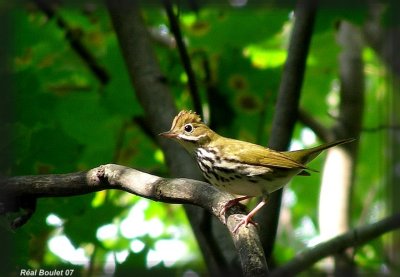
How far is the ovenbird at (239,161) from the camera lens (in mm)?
3098

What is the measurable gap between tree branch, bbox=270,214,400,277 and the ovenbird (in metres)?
0.30

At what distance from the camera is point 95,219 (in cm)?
312

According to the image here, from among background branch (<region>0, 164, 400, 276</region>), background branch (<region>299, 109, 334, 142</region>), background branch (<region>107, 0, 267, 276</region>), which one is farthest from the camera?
background branch (<region>299, 109, 334, 142</region>)

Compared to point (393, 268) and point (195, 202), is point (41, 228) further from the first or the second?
point (393, 268)

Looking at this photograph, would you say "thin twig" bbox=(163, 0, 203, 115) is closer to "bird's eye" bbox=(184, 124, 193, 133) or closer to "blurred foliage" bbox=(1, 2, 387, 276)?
"bird's eye" bbox=(184, 124, 193, 133)

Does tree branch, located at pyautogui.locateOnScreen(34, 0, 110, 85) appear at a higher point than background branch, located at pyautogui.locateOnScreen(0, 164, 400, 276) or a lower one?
lower

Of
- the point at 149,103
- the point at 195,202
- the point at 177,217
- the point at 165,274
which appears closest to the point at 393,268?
the point at 165,274

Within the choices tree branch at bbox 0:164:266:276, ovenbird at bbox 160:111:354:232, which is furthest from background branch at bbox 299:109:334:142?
tree branch at bbox 0:164:266:276

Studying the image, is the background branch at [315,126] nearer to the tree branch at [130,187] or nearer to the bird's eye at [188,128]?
the bird's eye at [188,128]

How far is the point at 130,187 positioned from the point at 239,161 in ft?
3.65

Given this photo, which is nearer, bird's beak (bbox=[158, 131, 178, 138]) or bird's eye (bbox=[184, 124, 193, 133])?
bird's beak (bbox=[158, 131, 178, 138])

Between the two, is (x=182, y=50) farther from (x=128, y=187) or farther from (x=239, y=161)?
(x=128, y=187)

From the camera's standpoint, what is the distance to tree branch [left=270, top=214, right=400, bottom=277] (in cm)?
287

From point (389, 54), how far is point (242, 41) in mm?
862
